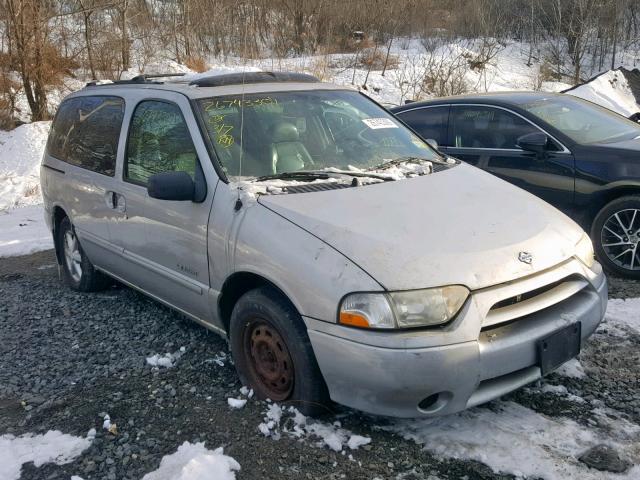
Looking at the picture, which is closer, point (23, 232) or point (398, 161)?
point (398, 161)

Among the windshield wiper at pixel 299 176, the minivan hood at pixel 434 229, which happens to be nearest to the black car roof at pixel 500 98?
the minivan hood at pixel 434 229

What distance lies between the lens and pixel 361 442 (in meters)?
3.01

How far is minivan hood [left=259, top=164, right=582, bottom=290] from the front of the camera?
111 inches

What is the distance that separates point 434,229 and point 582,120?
363 cm

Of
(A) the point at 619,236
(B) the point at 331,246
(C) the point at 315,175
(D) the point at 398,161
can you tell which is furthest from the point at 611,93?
(B) the point at 331,246

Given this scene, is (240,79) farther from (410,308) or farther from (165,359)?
(410,308)

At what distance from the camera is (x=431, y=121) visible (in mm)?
6590

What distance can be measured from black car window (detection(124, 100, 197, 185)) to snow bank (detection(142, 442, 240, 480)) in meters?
1.56

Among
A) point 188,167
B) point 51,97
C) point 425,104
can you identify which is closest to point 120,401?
point 188,167

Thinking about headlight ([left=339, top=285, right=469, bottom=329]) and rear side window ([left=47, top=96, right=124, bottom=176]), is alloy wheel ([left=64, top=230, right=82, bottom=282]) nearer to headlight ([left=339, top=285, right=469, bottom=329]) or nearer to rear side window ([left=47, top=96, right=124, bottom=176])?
rear side window ([left=47, top=96, right=124, bottom=176])

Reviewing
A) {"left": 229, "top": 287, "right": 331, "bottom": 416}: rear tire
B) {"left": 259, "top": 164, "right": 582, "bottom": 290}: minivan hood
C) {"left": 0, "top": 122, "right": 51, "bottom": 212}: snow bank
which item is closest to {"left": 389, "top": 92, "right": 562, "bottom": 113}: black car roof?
{"left": 259, "top": 164, "right": 582, "bottom": 290}: minivan hood

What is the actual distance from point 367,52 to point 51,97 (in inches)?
386

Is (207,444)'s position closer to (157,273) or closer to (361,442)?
(361,442)

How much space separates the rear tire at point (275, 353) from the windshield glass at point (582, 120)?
367 cm
